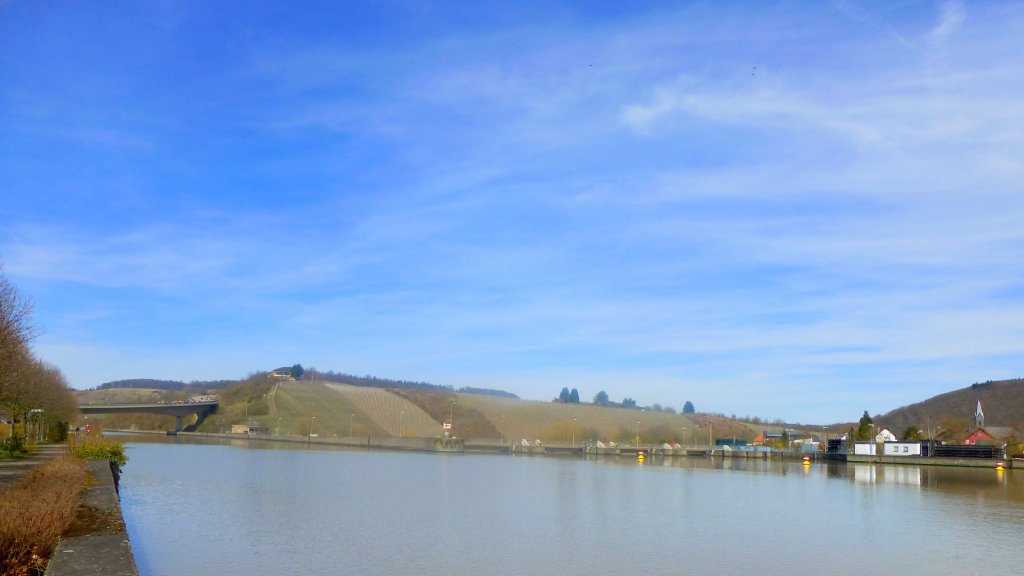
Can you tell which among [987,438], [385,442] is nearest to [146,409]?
[385,442]

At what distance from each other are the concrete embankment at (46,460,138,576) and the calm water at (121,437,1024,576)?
2277mm

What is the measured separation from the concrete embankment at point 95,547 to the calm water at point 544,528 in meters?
2.28

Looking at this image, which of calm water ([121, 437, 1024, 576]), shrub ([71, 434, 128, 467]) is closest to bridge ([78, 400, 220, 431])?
calm water ([121, 437, 1024, 576])

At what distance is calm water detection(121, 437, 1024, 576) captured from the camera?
25.6 meters

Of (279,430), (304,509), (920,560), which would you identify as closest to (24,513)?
(304,509)

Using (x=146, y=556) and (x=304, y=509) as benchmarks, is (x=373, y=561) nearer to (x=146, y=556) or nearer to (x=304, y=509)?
(x=146, y=556)

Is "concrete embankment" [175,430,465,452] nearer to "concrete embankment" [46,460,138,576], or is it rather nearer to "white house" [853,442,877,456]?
"white house" [853,442,877,456]

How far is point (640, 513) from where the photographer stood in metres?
40.0

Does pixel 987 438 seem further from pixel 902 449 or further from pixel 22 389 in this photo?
pixel 22 389

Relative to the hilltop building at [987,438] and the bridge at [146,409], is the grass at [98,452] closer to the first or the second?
the hilltop building at [987,438]

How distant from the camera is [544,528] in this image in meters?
33.6

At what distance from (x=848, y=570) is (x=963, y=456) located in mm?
109592

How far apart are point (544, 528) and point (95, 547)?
64.0 feet

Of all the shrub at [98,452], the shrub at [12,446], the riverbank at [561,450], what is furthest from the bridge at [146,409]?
the shrub at [98,452]
